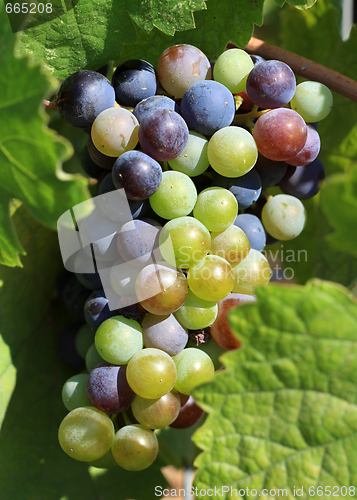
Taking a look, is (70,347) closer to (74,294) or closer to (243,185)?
(74,294)

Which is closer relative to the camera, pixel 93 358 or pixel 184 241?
pixel 184 241

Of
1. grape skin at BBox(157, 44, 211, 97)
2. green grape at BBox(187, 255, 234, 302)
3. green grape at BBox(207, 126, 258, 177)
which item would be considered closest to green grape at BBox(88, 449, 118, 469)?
green grape at BBox(187, 255, 234, 302)

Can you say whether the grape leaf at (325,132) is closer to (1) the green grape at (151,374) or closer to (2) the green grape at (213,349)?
(2) the green grape at (213,349)

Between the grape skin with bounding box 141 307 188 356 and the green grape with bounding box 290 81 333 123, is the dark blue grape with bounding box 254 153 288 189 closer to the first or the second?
the green grape with bounding box 290 81 333 123

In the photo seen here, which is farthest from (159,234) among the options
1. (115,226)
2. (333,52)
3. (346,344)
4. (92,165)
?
(333,52)

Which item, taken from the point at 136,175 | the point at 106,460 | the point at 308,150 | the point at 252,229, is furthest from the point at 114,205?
the point at 106,460

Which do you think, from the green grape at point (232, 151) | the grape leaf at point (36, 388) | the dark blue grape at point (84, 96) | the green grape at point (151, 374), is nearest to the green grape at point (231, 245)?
the green grape at point (232, 151)

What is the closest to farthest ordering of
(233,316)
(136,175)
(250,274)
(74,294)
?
(233,316)
(136,175)
(250,274)
(74,294)
